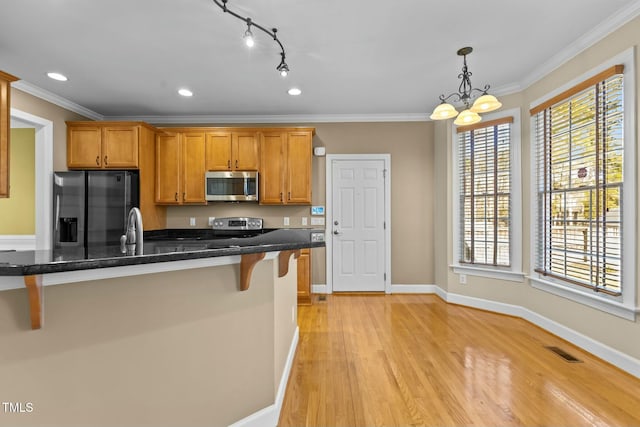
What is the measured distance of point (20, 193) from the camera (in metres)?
4.36

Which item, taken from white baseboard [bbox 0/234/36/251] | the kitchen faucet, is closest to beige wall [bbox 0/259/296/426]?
the kitchen faucet

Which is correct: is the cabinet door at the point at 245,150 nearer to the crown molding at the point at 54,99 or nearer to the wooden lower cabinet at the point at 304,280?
the wooden lower cabinet at the point at 304,280

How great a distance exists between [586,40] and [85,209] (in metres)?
5.45

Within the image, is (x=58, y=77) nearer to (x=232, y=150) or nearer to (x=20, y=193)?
(x=232, y=150)

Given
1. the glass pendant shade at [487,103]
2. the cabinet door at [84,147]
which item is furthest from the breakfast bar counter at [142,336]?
the cabinet door at [84,147]

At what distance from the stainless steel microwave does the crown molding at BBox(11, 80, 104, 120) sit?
193cm

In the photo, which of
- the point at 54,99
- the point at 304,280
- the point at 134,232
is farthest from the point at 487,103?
the point at 54,99

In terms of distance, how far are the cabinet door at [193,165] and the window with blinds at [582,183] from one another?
4107mm

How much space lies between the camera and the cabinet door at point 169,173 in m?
4.18

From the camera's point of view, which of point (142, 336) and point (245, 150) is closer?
point (142, 336)

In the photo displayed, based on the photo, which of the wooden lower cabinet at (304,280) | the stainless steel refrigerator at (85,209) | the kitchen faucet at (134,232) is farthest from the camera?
the wooden lower cabinet at (304,280)

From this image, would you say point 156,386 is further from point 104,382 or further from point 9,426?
point 9,426

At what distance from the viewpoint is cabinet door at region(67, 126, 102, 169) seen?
386 cm

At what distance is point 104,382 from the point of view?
116 centimetres
